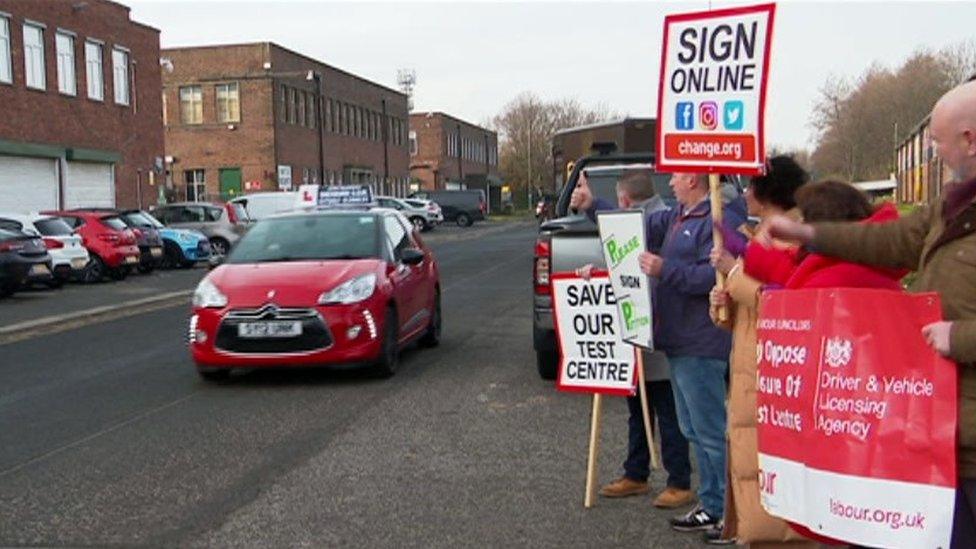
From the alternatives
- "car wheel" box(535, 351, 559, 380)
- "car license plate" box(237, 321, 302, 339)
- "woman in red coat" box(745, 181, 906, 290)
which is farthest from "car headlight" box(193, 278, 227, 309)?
"woman in red coat" box(745, 181, 906, 290)

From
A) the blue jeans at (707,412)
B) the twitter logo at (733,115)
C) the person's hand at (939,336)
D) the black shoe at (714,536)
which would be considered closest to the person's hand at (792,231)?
the person's hand at (939,336)

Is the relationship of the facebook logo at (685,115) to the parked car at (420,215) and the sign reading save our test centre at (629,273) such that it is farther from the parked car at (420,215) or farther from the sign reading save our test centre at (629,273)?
the parked car at (420,215)

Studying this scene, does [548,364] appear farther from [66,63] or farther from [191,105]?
[191,105]

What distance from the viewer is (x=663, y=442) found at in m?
5.81

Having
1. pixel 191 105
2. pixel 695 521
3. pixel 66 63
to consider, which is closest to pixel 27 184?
pixel 66 63

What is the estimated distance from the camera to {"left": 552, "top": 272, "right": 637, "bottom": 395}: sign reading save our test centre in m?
6.04

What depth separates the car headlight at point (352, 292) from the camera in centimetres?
946

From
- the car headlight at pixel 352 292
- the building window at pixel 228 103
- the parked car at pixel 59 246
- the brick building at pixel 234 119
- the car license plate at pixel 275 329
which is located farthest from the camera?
the building window at pixel 228 103

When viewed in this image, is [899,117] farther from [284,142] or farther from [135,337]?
[135,337]

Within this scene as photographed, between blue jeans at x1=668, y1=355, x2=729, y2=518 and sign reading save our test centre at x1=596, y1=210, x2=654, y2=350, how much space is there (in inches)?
8.9

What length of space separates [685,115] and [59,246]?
65.0ft

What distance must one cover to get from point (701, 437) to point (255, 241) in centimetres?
669

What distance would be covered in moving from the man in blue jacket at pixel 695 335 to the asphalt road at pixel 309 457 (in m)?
0.40

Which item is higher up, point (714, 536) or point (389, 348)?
point (389, 348)
